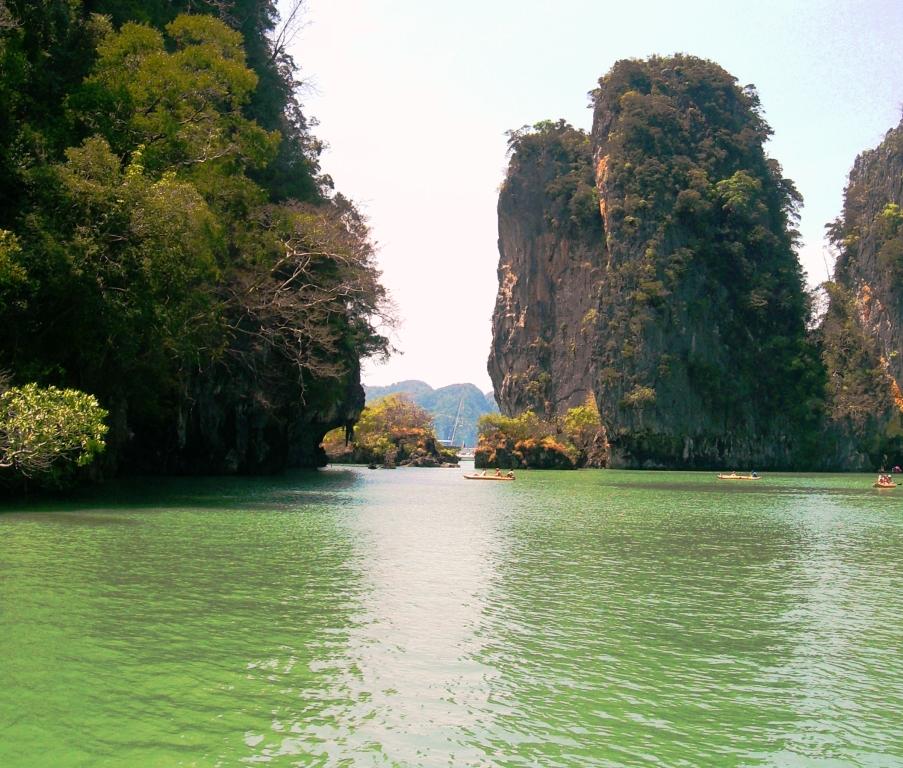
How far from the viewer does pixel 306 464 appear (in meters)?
54.6

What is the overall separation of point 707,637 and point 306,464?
4786 cm

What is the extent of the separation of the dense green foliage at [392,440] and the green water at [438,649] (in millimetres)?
59411

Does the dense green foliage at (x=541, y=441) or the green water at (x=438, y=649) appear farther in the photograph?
the dense green foliage at (x=541, y=441)

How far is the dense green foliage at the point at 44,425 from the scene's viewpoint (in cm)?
1612

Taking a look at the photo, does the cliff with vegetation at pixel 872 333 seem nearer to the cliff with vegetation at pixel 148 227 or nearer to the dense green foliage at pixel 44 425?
the cliff with vegetation at pixel 148 227

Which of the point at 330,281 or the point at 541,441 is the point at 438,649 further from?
the point at 541,441

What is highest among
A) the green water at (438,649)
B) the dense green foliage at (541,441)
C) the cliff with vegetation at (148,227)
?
the cliff with vegetation at (148,227)

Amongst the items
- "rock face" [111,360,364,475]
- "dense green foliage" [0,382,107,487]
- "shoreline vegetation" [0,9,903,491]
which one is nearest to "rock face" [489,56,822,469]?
"shoreline vegetation" [0,9,903,491]

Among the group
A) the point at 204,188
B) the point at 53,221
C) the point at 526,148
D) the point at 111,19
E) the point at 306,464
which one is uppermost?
the point at 526,148

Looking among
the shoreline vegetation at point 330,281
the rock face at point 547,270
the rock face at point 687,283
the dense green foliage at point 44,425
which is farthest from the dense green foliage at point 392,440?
the dense green foliage at point 44,425

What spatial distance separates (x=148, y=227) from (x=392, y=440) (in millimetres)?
60107

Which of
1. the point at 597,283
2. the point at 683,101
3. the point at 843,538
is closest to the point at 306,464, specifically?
the point at 597,283

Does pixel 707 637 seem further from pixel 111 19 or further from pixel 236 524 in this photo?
pixel 111 19

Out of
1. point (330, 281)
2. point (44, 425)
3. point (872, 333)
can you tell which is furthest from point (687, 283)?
point (44, 425)
